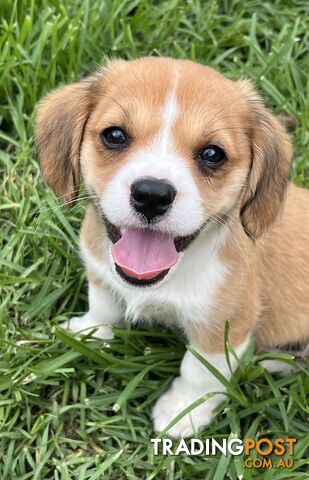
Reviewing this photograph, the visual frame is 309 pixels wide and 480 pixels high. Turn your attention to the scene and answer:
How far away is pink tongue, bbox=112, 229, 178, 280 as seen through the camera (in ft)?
10.9

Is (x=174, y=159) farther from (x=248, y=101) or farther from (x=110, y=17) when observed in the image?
(x=110, y=17)

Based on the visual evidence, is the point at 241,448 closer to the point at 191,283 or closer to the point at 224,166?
the point at 191,283

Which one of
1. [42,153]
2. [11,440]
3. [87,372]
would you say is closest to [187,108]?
[42,153]

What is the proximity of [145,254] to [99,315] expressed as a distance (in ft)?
3.85

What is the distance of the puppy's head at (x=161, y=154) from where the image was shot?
3074 millimetres

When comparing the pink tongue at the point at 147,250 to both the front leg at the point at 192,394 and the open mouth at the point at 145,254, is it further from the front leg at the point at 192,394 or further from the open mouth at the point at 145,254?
the front leg at the point at 192,394

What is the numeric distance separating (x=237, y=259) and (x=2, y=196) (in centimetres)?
206

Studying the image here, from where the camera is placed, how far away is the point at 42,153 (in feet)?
12.0

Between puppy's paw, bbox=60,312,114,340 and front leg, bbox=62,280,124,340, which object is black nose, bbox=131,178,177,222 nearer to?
front leg, bbox=62,280,124,340

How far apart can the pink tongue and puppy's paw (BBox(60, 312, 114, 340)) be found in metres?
1.21

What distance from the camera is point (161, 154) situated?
3041 millimetres

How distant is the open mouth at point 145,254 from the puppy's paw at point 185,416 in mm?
1116

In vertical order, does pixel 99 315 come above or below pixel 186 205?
below

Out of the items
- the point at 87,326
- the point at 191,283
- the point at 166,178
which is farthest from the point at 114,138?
the point at 87,326
